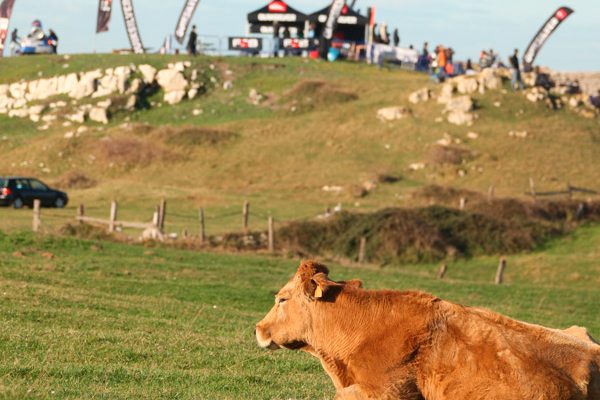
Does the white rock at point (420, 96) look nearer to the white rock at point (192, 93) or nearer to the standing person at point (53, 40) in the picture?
the white rock at point (192, 93)

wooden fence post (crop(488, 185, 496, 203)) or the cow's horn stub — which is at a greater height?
the cow's horn stub

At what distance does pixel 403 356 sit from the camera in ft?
32.5

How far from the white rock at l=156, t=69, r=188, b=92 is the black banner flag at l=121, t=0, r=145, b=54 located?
7.14 metres

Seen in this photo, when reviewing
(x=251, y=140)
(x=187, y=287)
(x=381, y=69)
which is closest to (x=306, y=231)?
(x=187, y=287)

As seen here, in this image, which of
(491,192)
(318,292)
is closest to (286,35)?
(491,192)

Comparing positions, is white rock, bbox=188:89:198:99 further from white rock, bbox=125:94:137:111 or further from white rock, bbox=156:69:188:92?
white rock, bbox=125:94:137:111

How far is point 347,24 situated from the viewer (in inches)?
4254

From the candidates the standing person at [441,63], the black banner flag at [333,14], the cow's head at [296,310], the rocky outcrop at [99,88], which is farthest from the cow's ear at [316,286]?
the black banner flag at [333,14]

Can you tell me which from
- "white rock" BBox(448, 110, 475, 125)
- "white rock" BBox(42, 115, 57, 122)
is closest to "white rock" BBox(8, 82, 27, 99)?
"white rock" BBox(42, 115, 57, 122)

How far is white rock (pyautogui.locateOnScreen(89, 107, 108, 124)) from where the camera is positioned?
91.8 metres

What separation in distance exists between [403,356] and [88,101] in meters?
89.2

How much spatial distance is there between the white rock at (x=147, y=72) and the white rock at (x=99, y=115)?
677 cm

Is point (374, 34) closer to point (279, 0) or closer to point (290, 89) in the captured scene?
point (279, 0)

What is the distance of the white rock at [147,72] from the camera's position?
98312 mm
